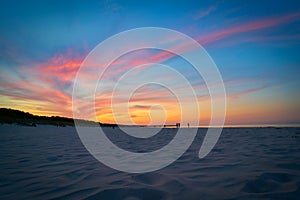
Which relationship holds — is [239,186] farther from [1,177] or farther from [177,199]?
[1,177]

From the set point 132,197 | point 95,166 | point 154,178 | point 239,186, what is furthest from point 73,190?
point 239,186

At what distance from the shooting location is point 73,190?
3633 millimetres

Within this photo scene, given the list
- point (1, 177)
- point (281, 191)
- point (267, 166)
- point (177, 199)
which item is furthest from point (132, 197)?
point (267, 166)

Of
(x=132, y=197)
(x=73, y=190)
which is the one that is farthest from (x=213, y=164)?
(x=73, y=190)

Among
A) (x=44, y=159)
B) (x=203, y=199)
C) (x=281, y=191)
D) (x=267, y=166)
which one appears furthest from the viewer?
(x=44, y=159)

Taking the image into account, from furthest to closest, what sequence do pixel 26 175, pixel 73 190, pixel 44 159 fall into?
pixel 44 159 → pixel 26 175 → pixel 73 190

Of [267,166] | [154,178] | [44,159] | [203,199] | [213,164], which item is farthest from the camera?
[44,159]

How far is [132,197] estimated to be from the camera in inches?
130

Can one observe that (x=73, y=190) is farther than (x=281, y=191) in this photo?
Yes

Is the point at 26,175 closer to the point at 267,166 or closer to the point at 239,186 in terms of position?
the point at 239,186

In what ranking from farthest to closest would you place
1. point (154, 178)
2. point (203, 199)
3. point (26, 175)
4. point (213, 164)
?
point (213, 164)
point (26, 175)
point (154, 178)
point (203, 199)

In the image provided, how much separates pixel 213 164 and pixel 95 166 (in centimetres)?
315

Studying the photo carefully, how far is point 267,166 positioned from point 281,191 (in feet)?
6.46

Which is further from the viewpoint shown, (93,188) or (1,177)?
(1,177)
